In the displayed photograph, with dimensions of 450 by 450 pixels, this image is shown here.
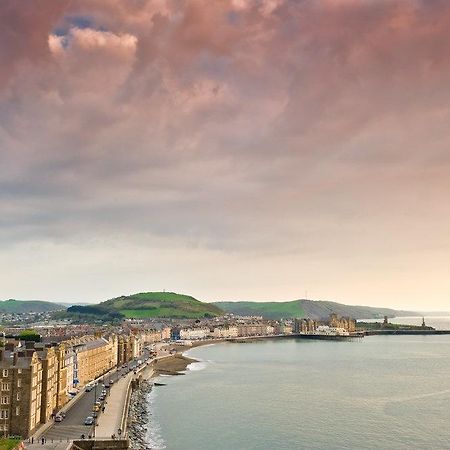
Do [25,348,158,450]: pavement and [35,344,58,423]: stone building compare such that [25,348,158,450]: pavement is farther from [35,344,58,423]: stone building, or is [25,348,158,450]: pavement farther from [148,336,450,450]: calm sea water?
[148,336,450,450]: calm sea water

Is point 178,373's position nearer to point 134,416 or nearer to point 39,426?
point 134,416

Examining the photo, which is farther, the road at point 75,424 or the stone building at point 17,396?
the road at point 75,424

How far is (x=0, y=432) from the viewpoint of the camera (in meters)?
72.2

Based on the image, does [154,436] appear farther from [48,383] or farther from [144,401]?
[144,401]

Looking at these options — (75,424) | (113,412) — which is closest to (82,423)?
(75,424)

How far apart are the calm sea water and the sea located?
A: 0.51ft

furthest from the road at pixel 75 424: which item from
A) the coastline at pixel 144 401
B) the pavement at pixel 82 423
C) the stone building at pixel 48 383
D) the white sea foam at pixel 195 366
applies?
the white sea foam at pixel 195 366

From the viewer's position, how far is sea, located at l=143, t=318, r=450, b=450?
85688 mm

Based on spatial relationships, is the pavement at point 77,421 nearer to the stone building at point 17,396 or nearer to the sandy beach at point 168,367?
the stone building at point 17,396

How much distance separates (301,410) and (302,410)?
0.20 meters

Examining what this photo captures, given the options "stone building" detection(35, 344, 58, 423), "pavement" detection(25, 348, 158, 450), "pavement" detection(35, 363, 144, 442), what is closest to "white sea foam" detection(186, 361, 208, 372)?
"pavement" detection(35, 363, 144, 442)

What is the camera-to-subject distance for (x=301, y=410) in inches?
4313

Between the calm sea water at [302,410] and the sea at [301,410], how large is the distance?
6.1 inches

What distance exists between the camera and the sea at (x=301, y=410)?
85688mm
